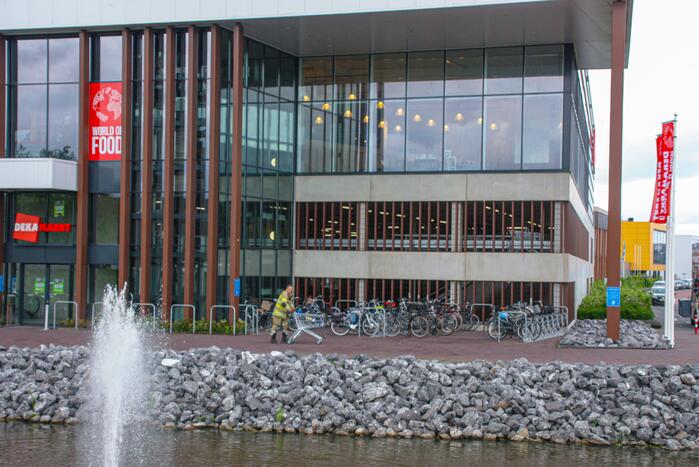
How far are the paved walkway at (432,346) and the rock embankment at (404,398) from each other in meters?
1.91

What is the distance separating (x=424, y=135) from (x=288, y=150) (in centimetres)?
543

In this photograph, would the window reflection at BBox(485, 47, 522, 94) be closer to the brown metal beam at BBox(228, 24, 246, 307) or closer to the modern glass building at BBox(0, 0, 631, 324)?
the modern glass building at BBox(0, 0, 631, 324)

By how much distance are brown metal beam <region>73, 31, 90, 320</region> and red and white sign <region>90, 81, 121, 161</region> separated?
27cm

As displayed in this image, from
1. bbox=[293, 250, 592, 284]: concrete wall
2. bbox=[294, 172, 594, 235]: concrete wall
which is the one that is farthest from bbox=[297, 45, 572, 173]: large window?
bbox=[293, 250, 592, 284]: concrete wall

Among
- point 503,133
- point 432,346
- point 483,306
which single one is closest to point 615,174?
point 432,346

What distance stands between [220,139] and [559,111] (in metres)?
12.5

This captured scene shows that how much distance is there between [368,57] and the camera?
3338cm

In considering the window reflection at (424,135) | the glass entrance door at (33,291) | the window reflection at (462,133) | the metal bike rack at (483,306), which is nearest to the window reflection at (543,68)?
Result: the window reflection at (462,133)

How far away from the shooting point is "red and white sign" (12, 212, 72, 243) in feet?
101

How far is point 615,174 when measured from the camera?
24.2 m

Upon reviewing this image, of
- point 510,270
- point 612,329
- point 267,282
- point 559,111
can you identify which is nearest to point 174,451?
point 612,329

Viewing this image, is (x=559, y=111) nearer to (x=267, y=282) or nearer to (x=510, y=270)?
(x=510, y=270)

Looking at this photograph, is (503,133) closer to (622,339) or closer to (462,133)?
(462,133)

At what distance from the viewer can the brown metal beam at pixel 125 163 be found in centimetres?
2964
